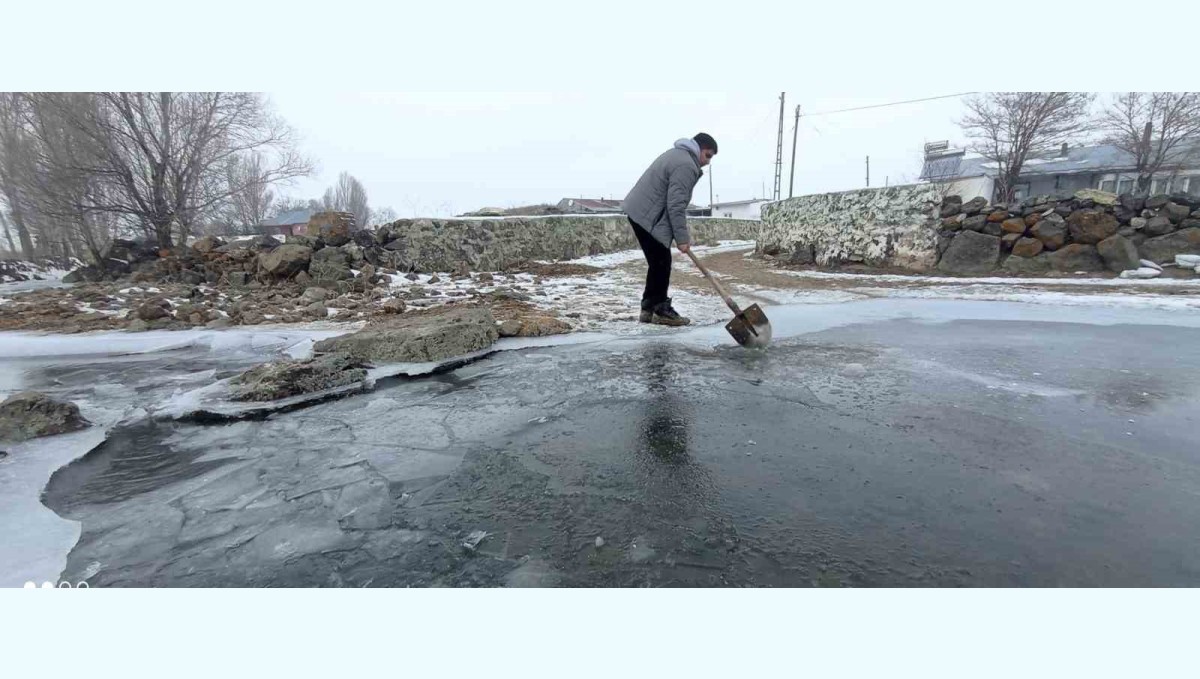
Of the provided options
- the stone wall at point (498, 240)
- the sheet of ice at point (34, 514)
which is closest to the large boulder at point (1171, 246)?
the stone wall at point (498, 240)

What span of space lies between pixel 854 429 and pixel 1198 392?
6.79 feet

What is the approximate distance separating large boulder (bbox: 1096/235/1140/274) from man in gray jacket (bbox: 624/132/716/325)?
6479 mm

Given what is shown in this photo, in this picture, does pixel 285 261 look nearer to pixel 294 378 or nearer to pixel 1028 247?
pixel 294 378

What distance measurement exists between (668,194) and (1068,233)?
6949 millimetres

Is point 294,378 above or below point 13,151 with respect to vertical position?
below

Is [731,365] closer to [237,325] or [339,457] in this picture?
[339,457]

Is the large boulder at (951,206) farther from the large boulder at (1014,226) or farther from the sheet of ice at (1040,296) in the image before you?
the sheet of ice at (1040,296)

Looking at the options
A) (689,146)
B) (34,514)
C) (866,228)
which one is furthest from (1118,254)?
(34,514)

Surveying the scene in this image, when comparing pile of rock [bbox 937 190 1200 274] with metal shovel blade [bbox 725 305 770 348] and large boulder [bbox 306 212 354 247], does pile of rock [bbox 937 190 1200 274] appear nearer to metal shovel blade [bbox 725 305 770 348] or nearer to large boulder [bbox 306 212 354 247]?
metal shovel blade [bbox 725 305 770 348]

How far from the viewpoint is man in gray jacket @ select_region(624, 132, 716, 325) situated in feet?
15.6

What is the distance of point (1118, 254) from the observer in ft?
23.6

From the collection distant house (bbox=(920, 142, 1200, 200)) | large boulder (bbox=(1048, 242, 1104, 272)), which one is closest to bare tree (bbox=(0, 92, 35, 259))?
large boulder (bbox=(1048, 242, 1104, 272))

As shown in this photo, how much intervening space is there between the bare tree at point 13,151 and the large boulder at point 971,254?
18275 mm

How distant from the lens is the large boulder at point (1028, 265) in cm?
769
